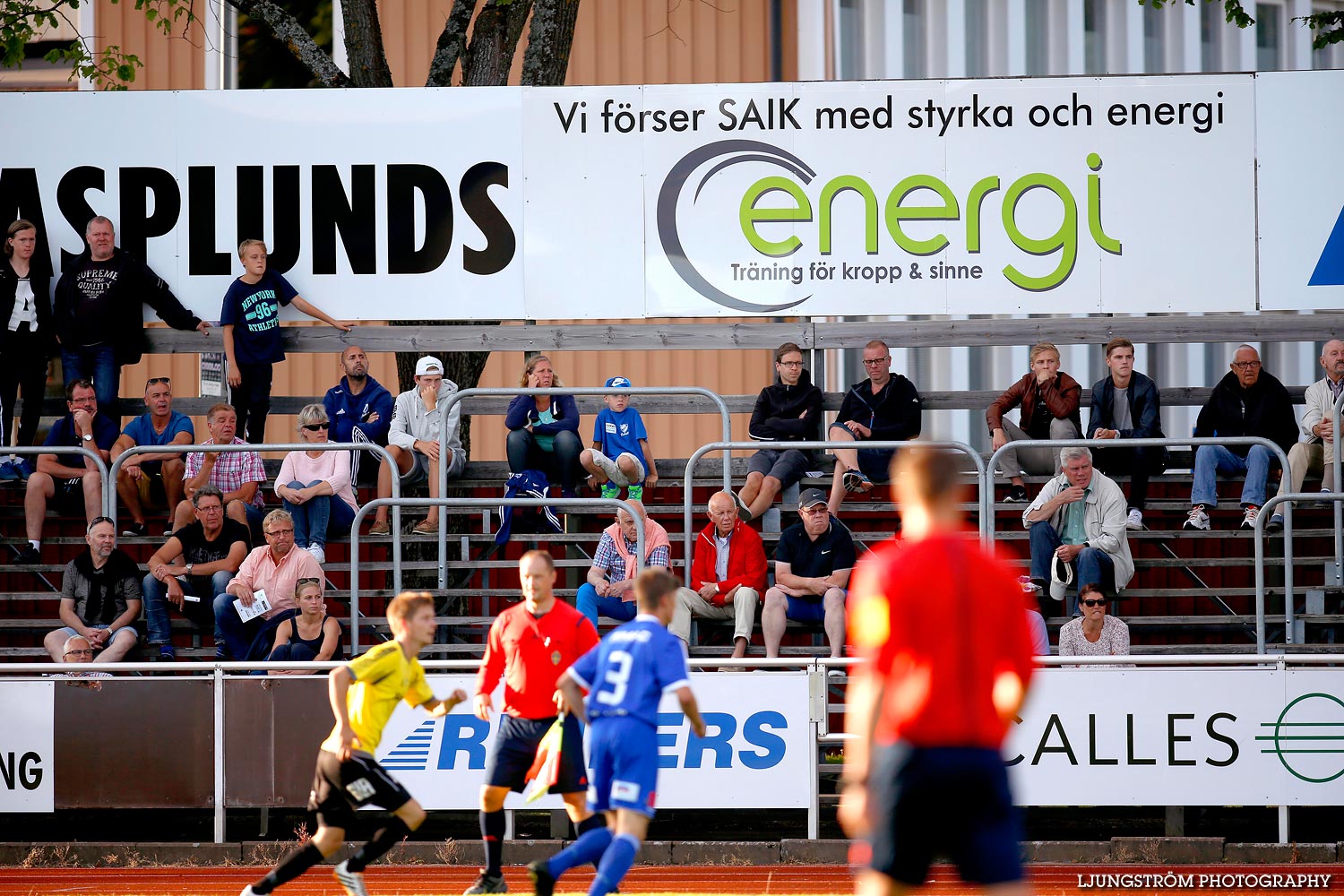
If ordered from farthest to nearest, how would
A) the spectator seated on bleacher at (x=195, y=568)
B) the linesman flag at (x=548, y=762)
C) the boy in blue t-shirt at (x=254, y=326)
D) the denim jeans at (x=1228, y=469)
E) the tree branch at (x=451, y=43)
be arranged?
1. the tree branch at (x=451, y=43)
2. the boy in blue t-shirt at (x=254, y=326)
3. the denim jeans at (x=1228, y=469)
4. the spectator seated on bleacher at (x=195, y=568)
5. the linesman flag at (x=548, y=762)

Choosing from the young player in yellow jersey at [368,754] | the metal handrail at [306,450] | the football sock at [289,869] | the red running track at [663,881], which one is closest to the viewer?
the football sock at [289,869]

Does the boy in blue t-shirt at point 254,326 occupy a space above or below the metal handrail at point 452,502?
above

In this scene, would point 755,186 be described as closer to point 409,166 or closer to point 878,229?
point 878,229

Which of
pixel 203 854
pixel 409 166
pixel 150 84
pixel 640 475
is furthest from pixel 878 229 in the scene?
pixel 150 84

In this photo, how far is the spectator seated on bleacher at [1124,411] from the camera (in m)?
13.7

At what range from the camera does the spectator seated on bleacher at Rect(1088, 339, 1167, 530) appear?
1373 centimetres

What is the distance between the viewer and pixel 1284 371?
813 inches

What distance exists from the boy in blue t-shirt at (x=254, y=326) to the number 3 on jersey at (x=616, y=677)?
7377 millimetres

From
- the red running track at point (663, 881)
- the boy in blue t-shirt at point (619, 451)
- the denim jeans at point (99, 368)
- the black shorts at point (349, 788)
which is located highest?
the denim jeans at point (99, 368)

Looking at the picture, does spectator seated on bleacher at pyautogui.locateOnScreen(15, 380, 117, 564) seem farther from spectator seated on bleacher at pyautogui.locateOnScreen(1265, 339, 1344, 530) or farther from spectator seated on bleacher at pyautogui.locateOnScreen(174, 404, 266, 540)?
spectator seated on bleacher at pyautogui.locateOnScreen(1265, 339, 1344, 530)

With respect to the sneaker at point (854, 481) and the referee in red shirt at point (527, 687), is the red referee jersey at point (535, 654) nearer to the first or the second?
the referee in red shirt at point (527, 687)

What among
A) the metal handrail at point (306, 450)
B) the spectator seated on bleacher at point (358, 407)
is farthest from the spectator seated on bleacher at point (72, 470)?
the spectator seated on bleacher at point (358, 407)

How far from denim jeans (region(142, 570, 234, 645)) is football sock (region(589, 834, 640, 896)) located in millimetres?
5914

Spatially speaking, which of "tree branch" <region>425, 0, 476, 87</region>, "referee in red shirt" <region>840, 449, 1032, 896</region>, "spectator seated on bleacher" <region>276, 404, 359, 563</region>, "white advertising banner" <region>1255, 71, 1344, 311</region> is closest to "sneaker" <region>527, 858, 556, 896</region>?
"referee in red shirt" <region>840, 449, 1032, 896</region>
